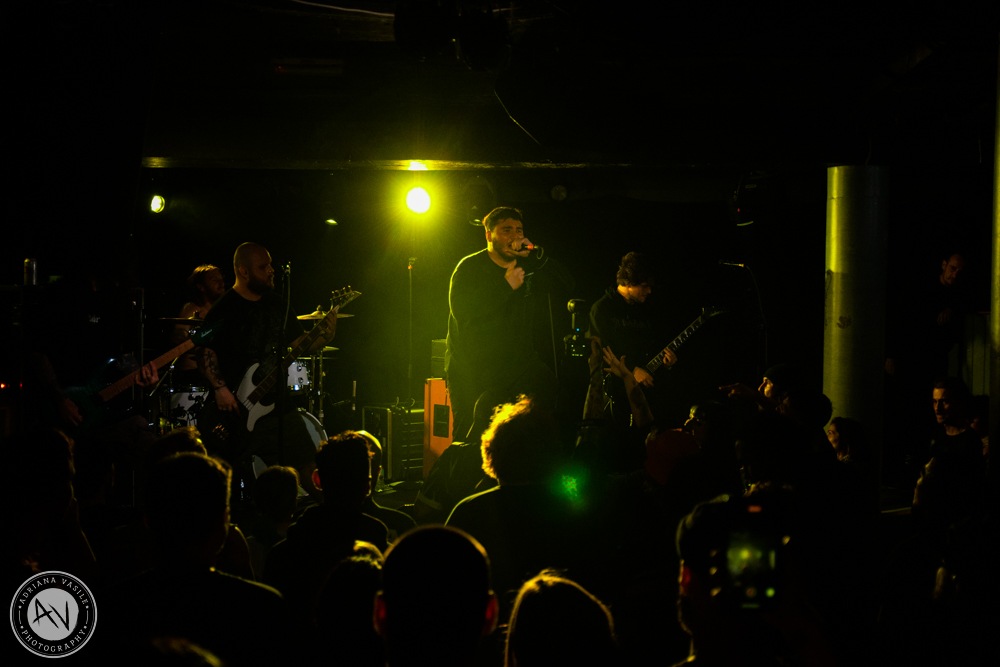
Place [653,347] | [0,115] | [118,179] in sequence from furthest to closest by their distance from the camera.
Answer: [653,347] < [118,179] < [0,115]

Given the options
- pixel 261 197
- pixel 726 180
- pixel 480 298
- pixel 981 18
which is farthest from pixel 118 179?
pixel 726 180

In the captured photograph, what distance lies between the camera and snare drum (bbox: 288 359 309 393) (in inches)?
278

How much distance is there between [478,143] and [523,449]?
4.83 meters

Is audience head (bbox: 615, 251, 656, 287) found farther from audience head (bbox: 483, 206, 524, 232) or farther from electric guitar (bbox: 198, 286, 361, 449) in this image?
electric guitar (bbox: 198, 286, 361, 449)

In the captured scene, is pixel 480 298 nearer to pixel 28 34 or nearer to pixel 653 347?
pixel 653 347

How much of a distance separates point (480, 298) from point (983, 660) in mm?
4144

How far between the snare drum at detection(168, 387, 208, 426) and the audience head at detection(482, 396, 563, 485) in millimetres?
4569

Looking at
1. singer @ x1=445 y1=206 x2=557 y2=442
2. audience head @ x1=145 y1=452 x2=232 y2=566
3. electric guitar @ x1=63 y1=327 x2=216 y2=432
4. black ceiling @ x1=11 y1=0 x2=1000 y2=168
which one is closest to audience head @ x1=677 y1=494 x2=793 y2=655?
audience head @ x1=145 y1=452 x2=232 y2=566

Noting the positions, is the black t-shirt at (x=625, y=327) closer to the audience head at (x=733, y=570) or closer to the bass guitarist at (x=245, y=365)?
the bass guitarist at (x=245, y=365)

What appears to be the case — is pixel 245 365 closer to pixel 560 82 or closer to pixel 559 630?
pixel 560 82

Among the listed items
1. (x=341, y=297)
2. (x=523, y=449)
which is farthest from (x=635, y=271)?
(x=523, y=449)

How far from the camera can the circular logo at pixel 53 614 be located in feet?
8.38

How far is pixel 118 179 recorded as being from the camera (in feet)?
14.4

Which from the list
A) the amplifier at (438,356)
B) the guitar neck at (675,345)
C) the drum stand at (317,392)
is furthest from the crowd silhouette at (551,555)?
the amplifier at (438,356)
